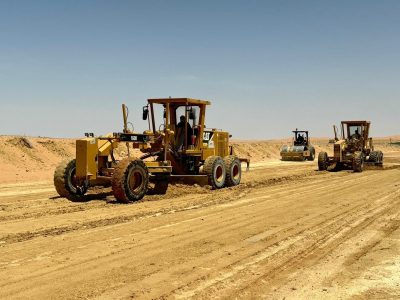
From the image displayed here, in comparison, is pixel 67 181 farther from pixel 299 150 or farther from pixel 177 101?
pixel 299 150

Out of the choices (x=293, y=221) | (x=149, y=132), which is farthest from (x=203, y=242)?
(x=149, y=132)

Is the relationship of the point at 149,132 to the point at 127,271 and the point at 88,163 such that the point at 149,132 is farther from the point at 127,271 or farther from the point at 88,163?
the point at 127,271

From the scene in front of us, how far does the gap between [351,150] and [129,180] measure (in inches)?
612

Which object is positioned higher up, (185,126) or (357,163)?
(185,126)

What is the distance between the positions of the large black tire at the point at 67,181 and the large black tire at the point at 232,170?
16.1 feet

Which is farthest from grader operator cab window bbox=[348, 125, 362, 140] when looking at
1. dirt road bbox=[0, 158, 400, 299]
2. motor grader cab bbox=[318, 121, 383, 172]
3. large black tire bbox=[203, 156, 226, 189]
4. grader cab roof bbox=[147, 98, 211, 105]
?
dirt road bbox=[0, 158, 400, 299]

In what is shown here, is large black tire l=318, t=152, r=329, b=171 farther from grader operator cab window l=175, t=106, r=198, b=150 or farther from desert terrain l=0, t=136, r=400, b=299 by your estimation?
grader operator cab window l=175, t=106, r=198, b=150

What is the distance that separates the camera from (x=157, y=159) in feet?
42.9

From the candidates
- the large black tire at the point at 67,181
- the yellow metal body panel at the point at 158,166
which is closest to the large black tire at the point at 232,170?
the yellow metal body panel at the point at 158,166

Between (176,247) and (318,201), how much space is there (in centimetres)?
577

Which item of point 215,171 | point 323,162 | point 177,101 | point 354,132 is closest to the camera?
point 177,101

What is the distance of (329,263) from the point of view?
5754mm

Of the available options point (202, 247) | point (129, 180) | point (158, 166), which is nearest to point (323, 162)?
point (158, 166)

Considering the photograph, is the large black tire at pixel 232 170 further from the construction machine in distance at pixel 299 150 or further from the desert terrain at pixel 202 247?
the construction machine in distance at pixel 299 150
